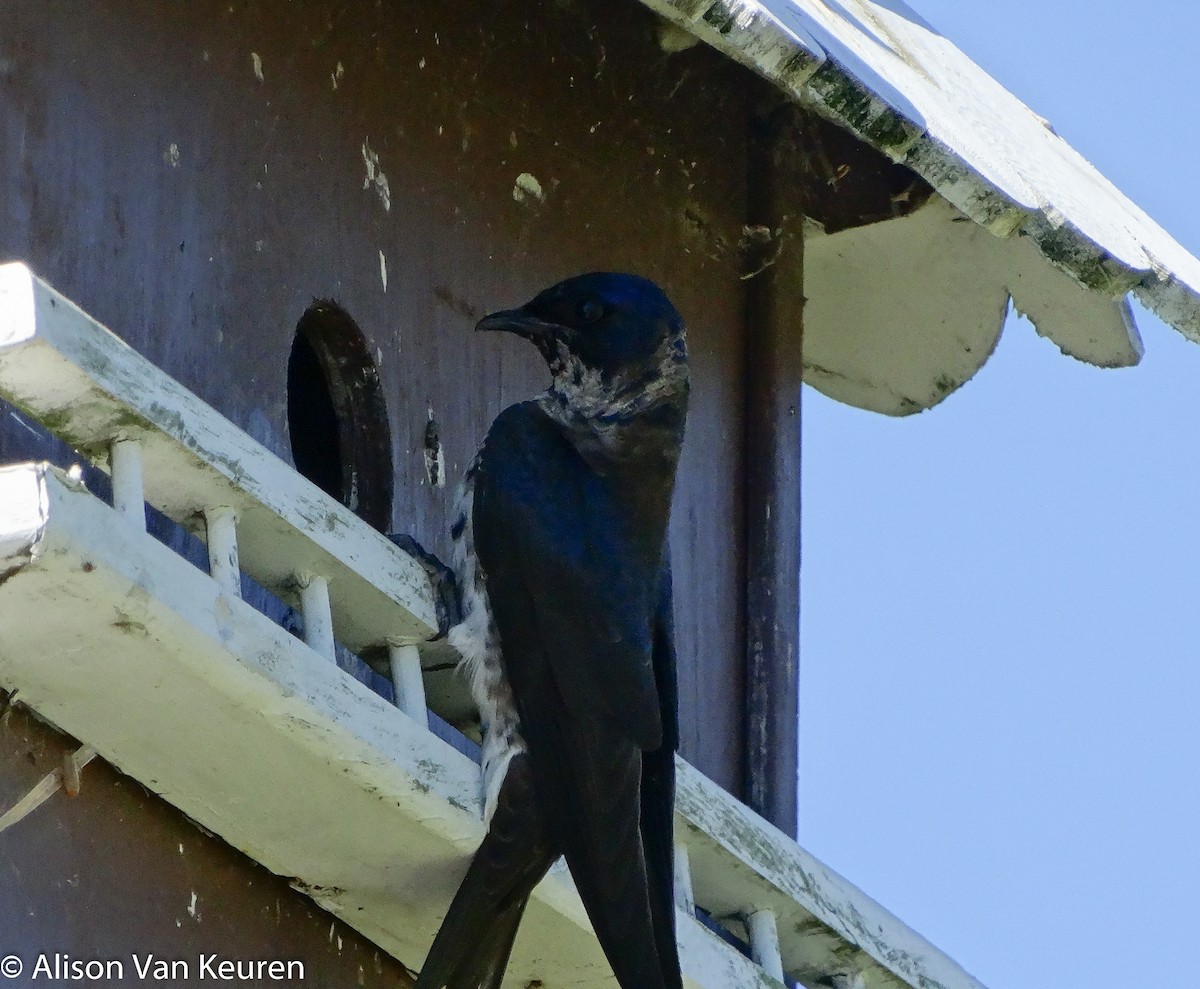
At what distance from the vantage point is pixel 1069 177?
12.1 ft

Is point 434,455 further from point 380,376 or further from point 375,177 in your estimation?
point 375,177

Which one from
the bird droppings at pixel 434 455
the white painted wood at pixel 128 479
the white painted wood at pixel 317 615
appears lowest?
the bird droppings at pixel 434 455

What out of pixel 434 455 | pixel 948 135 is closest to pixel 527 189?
pixel 434 455

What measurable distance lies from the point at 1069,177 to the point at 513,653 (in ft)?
3.87

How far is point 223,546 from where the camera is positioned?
2.66 m

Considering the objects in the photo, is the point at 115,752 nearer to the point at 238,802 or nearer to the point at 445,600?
the point at 238,802

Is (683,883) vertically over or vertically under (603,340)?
under

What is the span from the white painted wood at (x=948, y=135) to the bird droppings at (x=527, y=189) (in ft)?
1.67

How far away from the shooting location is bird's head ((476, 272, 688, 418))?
3424mm

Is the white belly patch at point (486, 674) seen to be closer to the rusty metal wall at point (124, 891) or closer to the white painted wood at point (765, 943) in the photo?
the rusty metal wall at point (124, 891)

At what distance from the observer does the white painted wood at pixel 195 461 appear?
8.04 feet

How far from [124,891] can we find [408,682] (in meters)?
0.40

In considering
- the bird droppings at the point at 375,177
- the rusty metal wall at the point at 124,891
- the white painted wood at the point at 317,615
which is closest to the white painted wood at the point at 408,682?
the white painted wood at the point at 317,615

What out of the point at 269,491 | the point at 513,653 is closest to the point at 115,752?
the point at 269,491
